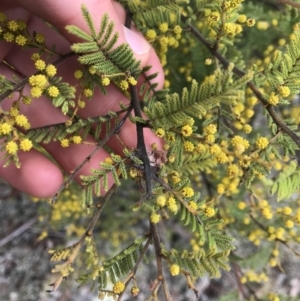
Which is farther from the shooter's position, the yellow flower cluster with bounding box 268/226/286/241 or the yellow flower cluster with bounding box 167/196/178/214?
the yellow flower cluster with bounding box 268/226/286/241

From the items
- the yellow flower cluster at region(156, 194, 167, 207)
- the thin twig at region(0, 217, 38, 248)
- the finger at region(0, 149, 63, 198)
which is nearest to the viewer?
the yellow flower cluster at region(156, 194, 167, 207)

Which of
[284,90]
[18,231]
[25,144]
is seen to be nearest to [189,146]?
[284,90]

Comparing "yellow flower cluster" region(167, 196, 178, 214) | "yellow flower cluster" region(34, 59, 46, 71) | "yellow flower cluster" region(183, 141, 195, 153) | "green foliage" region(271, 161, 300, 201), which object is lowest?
"green foliage" region(271, 161, 300, 201)

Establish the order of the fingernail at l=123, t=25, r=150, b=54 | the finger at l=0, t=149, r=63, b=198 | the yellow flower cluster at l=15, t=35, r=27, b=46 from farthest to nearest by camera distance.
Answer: the finger at l=0, t=149, r=63, b=198
the fingernail at l=123, t=25, r=150, b=54
the yellow flower cluster at l=15, t=35, r=27, b=46

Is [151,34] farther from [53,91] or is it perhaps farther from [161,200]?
[161,200]

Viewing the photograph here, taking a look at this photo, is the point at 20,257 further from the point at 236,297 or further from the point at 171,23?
the point at 171,23

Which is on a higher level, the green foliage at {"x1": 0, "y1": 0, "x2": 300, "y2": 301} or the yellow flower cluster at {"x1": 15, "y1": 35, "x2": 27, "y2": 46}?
the yellow flower cluster at {"x1": 15, "y1": 35, "x2": 27, "y2": 46}

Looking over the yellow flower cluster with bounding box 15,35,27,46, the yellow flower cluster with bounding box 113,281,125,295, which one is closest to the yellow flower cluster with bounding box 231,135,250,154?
the yellow flower cluster with bounding box 113,281,125,295

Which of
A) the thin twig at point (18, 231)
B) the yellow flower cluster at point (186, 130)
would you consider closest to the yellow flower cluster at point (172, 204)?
the yellow flower cluster at point (186, 130)

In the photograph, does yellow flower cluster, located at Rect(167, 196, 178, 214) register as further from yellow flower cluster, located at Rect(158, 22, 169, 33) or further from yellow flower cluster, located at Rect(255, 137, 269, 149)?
yellow flower cluster, located at Rect(158, 22, 169, 33)
